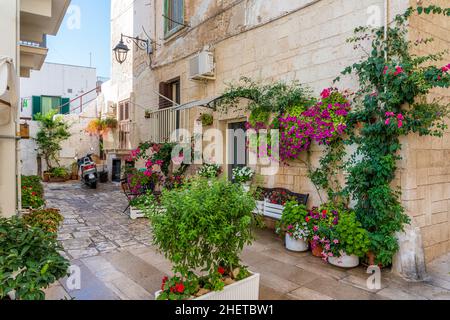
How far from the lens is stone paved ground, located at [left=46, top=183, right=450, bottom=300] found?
3.62m

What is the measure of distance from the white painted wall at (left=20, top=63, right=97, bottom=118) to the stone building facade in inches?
425

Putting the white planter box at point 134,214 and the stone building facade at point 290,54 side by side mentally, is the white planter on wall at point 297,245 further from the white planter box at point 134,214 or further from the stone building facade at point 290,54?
the white planter box at point 134,214

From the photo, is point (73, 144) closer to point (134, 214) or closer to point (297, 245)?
point (134, 214)

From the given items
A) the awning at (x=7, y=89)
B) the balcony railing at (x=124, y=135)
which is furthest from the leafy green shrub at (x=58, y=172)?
the awning at (x=7, y=89)

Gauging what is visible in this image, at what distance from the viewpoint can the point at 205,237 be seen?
2.84 m

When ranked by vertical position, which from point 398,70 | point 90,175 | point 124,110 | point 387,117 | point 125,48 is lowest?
point 90,175

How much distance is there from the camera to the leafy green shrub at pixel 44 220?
4156mm

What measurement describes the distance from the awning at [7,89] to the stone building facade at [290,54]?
4.42 m

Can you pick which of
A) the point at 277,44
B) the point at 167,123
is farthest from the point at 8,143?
the point at 167,123

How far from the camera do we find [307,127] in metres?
5.13

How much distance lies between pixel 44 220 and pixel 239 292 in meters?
3.07

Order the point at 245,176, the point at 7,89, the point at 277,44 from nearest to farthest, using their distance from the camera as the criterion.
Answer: the point at 7,89, the point at 277,44, the point at 245,176

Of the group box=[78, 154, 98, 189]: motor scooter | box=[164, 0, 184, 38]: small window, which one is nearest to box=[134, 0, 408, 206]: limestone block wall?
box=[164, 0, 184, 38]: small window

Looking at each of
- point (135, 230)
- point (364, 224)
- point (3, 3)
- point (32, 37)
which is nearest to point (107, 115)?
point (32, 37)
